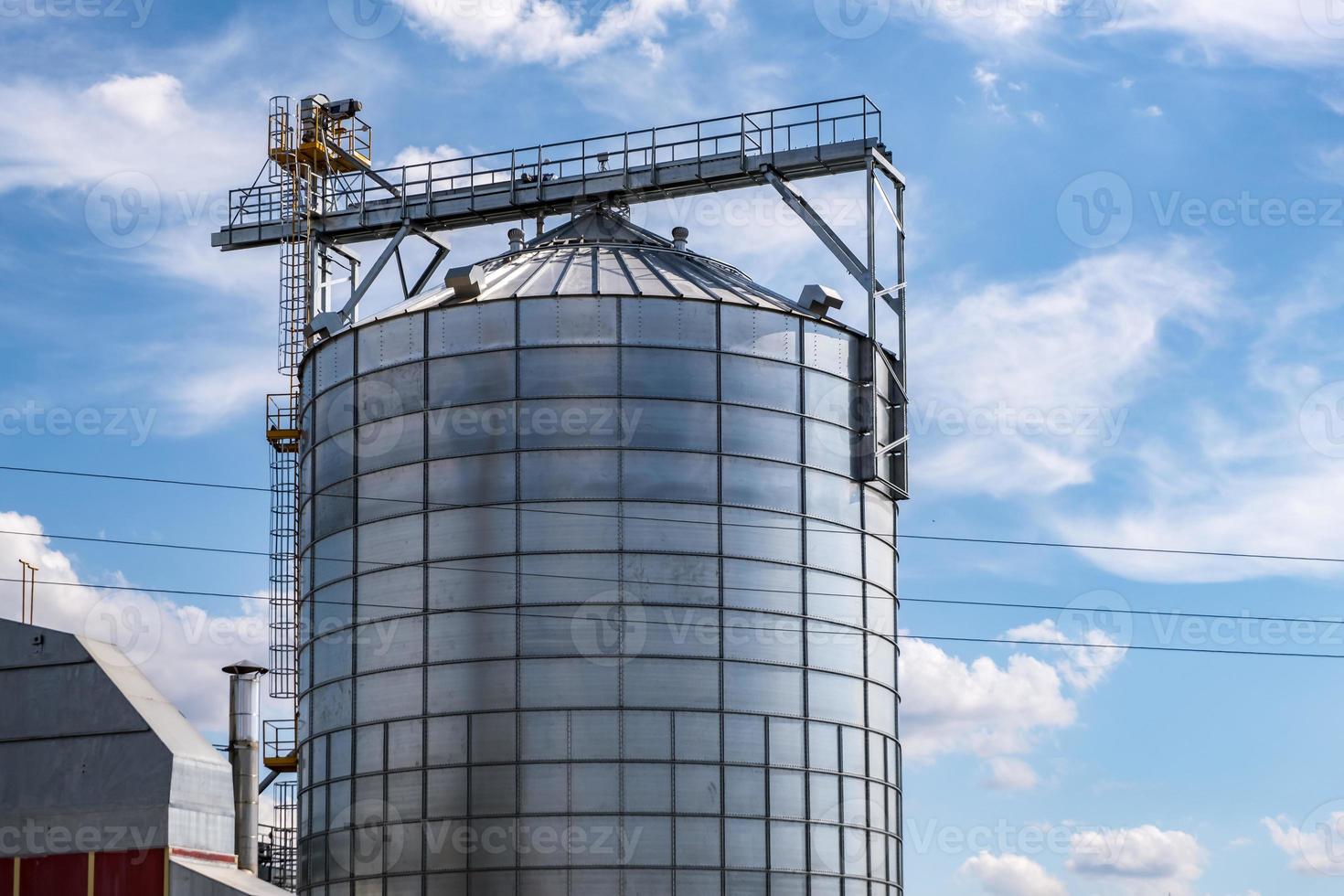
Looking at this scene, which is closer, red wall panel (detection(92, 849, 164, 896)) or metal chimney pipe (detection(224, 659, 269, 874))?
red wall panel (detection(92, 849, 164, 896))

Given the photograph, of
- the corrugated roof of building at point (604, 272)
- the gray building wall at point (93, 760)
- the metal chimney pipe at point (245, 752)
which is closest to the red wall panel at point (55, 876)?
the gray building wall at point (93, 760)

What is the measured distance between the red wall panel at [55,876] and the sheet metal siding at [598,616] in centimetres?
794

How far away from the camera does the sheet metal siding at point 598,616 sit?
1379 inches

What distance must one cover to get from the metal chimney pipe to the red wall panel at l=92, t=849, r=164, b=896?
21.7 ft

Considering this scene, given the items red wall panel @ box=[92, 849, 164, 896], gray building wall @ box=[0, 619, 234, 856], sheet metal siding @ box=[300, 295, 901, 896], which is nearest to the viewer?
red wall panel @ box=[92, 849, 164, 896]

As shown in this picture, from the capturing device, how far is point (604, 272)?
39531mm

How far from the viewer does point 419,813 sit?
3566 cm

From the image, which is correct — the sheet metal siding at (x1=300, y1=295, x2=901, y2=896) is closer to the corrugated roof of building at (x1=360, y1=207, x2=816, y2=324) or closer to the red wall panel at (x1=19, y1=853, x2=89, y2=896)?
the corrugated roof of building at (x1=360, y1=207, x2=816, y2=324)

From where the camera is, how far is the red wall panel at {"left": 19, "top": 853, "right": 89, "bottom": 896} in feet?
94.2

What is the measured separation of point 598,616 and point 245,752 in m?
8.13

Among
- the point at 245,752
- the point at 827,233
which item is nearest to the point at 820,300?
the point at 827,233

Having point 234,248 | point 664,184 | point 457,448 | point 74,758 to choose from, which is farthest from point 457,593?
point 234,248

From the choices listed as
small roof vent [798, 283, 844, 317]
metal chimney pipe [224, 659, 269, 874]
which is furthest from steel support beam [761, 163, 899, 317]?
metal chimney pipe [224, 659, 269, 874]

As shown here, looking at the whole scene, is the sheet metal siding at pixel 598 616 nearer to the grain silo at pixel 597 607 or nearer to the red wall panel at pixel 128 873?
the grain silo at pixel 597 607
